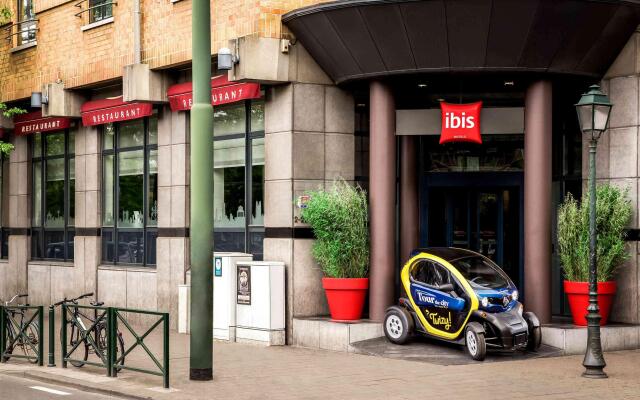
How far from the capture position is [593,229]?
13828 mm

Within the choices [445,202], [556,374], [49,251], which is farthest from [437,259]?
[49,251]

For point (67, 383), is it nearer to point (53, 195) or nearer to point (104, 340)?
point (104, 340)

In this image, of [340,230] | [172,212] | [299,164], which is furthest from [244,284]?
[172,212]

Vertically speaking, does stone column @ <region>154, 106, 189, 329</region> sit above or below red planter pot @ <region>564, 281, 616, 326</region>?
above

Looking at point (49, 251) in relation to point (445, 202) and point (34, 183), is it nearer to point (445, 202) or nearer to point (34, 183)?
point (34, 183)

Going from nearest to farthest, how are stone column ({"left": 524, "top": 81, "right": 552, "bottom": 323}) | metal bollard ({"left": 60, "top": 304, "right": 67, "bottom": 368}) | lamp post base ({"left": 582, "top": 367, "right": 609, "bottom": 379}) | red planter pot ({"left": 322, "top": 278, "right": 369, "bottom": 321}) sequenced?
lamp post base ({"left": 582, "top": 367, "right": 609, "bottom": 379}), metal bollard ({"left": 60, "top": 304, "right": 67, "bottom": 368}), stone column ({"left": 524, "top": 81, "right": 552, "bottom": 323}), red planter pot ({"left": 322, "top": 278, "right": 369, "bottom": 321})

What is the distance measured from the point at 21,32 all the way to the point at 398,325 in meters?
14.0

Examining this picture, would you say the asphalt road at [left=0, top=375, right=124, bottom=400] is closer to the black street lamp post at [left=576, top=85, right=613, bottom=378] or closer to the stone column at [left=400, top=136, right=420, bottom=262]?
the black street lamp post at [left=576, top=85, right=613, bottom=378]

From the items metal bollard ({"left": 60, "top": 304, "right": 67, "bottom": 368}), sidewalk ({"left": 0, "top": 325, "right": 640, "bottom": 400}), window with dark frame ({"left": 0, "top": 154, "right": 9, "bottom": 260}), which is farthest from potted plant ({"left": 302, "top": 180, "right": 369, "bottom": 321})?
window with dark frame ({"left": 0, "top": 154, "right": 9, "bottom": 260})

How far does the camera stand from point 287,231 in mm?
17812

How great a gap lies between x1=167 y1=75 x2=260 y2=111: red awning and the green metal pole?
4.02m

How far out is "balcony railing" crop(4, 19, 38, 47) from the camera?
82.3ft

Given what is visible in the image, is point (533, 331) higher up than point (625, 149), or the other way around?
point (625, 149)

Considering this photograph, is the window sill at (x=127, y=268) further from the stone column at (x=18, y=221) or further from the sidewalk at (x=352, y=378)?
the sidewalk at (x=352, y=378)
